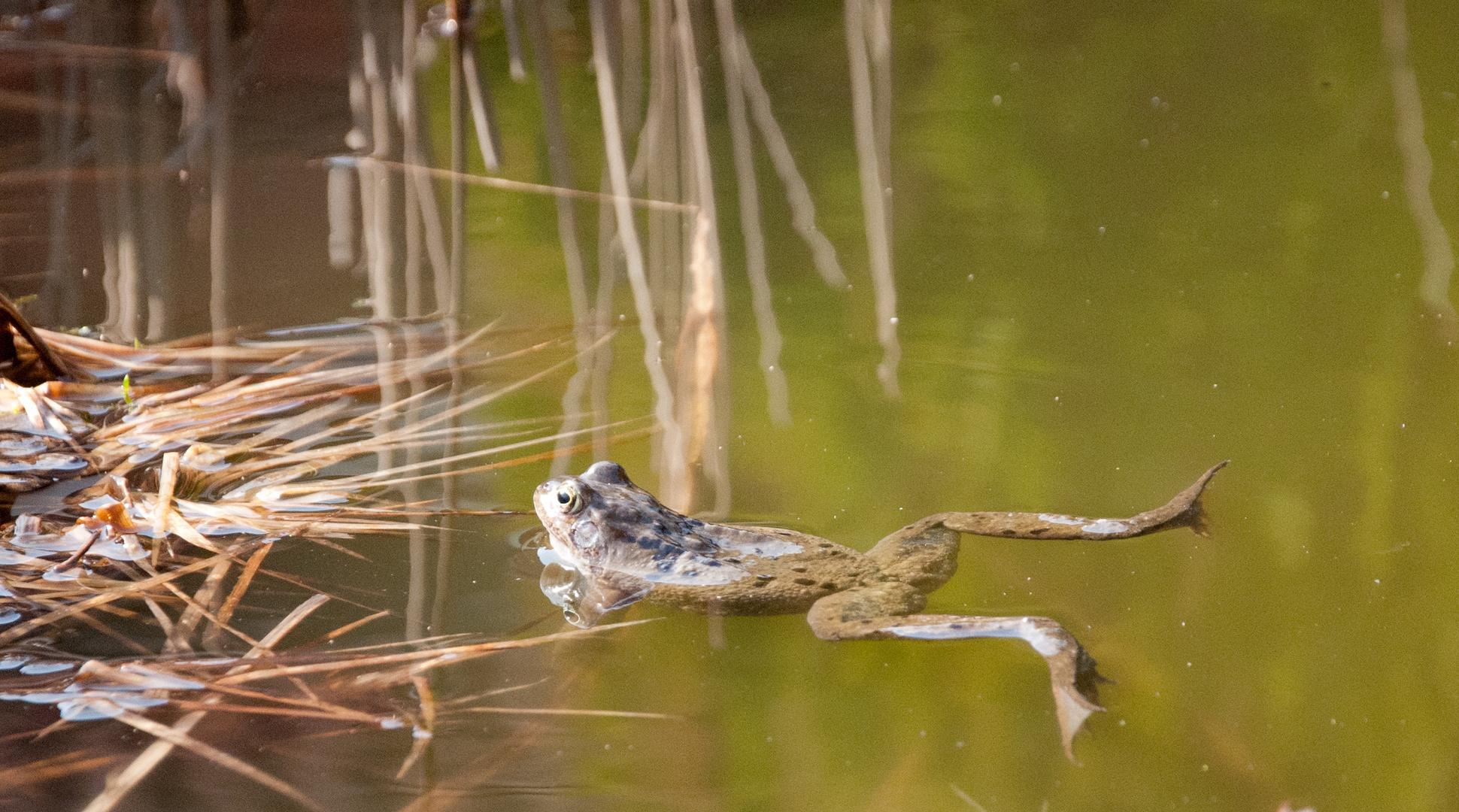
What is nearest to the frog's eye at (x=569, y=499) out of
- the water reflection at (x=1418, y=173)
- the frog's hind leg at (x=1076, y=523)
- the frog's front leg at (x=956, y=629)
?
the frog's front leg at (x=956, y=629)

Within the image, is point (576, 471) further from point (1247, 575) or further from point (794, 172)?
point (794, 172)

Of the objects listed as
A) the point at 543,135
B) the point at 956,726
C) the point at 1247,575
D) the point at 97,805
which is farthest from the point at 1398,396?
the point at 543,135

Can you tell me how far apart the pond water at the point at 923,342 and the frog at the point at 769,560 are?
0.11ft

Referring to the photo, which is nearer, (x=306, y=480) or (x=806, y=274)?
(x=306, y=480)

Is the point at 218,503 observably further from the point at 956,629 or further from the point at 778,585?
the point at 956,629

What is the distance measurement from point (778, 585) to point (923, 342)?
0.96 meters

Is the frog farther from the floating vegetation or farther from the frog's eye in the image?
the floating vegetation

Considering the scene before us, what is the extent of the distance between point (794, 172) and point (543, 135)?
2.75ft

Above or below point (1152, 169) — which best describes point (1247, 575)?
below

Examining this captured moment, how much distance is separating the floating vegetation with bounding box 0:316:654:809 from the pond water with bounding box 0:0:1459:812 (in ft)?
0.16

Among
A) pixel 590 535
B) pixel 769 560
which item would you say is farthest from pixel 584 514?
pixel 769 560

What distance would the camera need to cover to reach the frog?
1.27 m

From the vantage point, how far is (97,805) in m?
0.93

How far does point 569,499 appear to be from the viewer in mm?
1407
